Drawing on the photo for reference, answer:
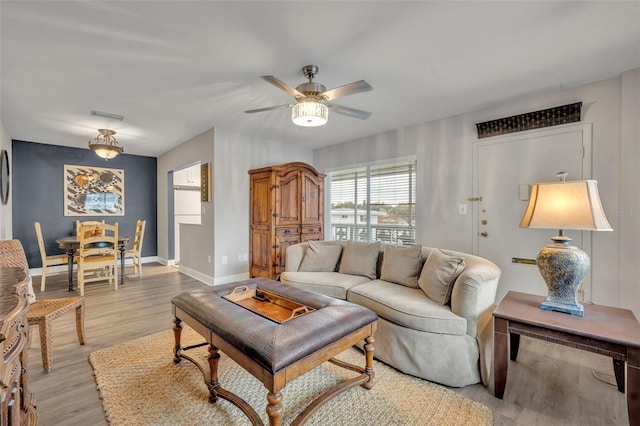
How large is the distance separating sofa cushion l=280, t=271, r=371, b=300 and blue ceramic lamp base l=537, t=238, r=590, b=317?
147cm

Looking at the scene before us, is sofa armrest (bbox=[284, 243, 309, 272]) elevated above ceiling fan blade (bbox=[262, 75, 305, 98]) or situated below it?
below

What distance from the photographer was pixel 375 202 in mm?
4656

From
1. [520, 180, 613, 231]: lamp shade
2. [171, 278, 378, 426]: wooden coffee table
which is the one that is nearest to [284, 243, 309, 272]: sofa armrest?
[171, 278, 378, 426]: wooden coffee table

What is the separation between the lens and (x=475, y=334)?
6.53ft

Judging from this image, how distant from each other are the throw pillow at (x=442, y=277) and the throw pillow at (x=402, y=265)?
0.25 meters

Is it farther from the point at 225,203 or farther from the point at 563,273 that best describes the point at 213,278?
the point at 563,273

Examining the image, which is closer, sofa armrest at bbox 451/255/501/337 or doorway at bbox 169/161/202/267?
sofa armrest at bbox 451/255/501/337

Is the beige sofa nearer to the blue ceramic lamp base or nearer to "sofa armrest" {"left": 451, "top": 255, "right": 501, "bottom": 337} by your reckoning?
"sofa armrest" {"left": 451, "top": 255, "right": 501, "bottom": 337}

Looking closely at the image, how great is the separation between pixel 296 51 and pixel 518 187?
272cm

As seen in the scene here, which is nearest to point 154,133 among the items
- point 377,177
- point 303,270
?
point 303,270

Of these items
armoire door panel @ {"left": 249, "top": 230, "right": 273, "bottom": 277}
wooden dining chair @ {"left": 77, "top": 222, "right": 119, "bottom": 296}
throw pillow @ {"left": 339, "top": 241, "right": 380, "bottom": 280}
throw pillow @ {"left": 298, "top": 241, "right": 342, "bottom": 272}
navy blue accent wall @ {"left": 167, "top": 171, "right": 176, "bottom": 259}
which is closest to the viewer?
throw pillow @ {"left": 339, "top": 241, "right": 380, "bottom": 280}

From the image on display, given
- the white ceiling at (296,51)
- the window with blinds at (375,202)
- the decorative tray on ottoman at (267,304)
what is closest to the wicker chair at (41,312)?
the decorative tray on ottoman at (267,304)

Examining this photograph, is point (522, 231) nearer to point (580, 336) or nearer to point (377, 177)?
point (580, 336)

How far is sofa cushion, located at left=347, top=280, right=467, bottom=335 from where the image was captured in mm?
1987
